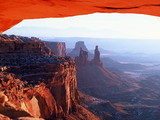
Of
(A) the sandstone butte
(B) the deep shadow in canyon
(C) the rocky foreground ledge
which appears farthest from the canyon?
(A) the sandstone butte

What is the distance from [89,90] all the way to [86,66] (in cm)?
1559

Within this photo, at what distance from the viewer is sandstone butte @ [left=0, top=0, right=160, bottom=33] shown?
5.49 metres

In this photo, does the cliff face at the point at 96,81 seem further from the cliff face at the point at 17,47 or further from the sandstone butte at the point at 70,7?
the sandstone butte at the point at 70,7

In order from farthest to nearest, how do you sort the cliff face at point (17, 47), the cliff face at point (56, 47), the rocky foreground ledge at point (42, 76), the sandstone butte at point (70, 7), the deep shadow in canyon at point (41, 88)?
the cliff face at point (56, 47)
the cliff face at point (17, 47)
the rocky foreground ledge at point (42, 76)
the deep shadow in canyon at point (41, 88)
the sandstone butte at point (70, 7)

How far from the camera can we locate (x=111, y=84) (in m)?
74.8

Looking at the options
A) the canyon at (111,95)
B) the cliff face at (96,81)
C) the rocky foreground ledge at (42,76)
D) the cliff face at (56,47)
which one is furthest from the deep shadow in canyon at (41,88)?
the cliff face at (56,47)

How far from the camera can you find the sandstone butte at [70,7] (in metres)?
5.49

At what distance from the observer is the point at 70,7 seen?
609 cm

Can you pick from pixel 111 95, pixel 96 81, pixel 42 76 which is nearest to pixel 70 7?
pixel 42 76

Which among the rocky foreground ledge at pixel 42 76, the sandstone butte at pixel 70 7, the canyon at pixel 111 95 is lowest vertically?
the canyon at pixel 111 95

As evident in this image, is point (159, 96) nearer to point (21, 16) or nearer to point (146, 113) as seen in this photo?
point (146, 113)

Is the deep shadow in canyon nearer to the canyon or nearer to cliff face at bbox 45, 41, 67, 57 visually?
the canyon

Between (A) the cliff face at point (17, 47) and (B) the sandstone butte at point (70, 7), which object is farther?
(A) the cliff face at point (17, 47)

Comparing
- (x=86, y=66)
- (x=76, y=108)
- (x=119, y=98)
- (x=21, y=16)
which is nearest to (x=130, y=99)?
(x=119, y=98)
